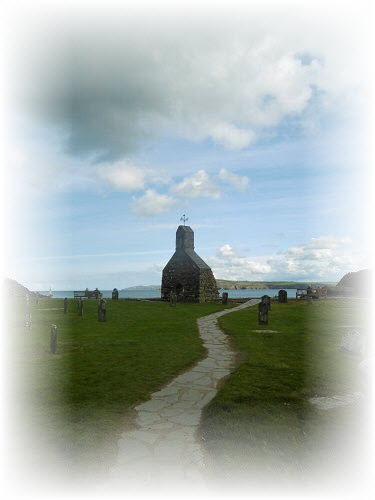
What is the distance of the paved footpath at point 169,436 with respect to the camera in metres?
3.92

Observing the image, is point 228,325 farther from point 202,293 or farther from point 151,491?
point 202,293

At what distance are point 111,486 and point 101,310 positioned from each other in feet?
49.9

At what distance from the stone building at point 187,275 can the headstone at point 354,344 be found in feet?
97.5

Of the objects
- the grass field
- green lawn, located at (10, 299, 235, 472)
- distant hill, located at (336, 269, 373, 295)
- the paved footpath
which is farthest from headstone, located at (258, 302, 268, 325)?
distant hill, located at (336, 269, 373, 295)

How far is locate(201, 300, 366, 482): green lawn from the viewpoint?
4301 millimetres

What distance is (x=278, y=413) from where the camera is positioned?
19.1ft

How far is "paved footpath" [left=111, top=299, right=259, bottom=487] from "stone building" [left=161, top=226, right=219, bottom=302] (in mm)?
32177

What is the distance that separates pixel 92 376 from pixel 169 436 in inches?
149

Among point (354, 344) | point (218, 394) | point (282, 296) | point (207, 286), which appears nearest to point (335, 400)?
point (218, 394)

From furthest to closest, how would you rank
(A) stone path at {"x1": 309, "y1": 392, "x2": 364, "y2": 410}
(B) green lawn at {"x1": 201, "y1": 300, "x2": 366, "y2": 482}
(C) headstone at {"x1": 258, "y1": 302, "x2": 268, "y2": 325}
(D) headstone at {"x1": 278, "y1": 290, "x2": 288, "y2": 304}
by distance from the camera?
(D) headstone at {"x1": 278, "y1": 290, "x2": 288, "y2": 304}, (C) headstone at {"x1": 258, "y1": 302, "x2": 268, "y2": 325}, (A) stone path at {"x1": 309, "y1": 392, "x2": 364, "y2": 410}, (B) green lawn at {"x1": 201, "y1": 300, "x2": 366, "y2": 482}

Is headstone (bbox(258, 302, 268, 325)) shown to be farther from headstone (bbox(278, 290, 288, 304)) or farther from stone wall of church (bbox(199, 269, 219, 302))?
stone wall of church (bbox(199, 269, 219, 302))

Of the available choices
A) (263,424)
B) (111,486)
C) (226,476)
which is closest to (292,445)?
(263,424)

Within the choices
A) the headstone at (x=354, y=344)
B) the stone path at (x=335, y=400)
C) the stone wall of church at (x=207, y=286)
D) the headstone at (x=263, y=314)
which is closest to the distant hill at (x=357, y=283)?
the stone wall of church at (x=207, y=286)

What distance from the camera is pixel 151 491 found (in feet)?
11.9
